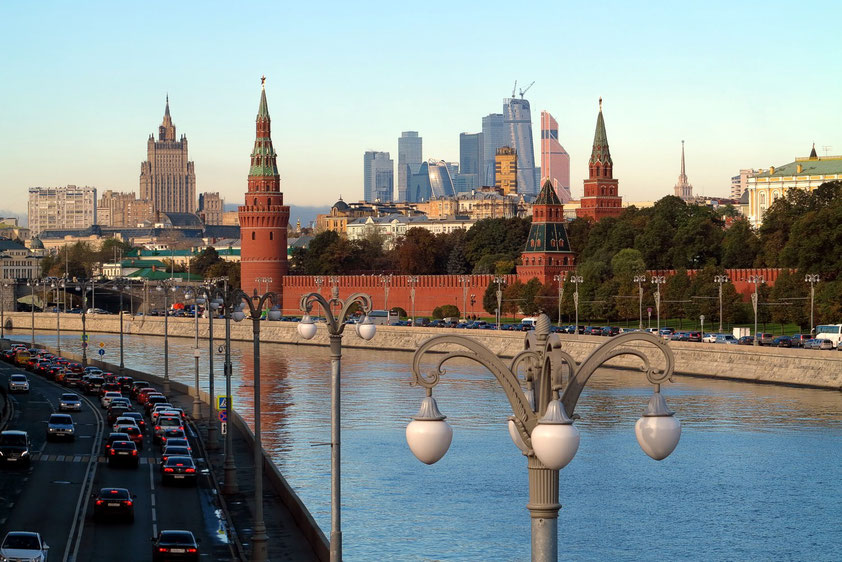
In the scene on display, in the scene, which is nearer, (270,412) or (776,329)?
(270,412)

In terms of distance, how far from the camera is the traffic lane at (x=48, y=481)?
27625 millimetres

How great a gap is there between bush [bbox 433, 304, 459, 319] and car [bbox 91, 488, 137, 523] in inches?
3509

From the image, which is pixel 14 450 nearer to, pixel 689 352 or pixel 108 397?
pixel 108 397

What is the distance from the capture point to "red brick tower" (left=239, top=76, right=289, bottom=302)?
136 meters

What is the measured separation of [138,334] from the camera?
12644cm

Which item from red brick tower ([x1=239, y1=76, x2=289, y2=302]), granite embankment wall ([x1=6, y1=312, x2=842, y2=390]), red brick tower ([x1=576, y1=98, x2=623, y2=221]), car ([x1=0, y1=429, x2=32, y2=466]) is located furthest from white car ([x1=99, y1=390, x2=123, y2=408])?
red brick tower ([x1=576, y1=98, x2=623, y2=221])

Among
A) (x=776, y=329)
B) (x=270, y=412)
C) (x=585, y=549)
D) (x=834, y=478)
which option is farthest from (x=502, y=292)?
(x=585, y=549)

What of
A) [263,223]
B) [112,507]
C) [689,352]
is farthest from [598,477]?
[263,223]

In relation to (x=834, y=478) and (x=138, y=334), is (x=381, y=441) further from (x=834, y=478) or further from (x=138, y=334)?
(x=138, y=334)

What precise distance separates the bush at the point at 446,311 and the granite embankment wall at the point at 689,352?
44.9 feet

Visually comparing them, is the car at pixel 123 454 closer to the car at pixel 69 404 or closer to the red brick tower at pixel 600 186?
the car at pixel 69 404

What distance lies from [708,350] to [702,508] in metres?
36.7

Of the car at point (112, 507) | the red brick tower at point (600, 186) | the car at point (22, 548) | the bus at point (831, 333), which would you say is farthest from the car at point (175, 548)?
the red brick tower at point (600, 186)

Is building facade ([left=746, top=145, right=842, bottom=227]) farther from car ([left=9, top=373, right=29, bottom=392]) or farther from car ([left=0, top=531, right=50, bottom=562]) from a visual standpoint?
car ([left=0, top=531, right=50, bottom=562])
